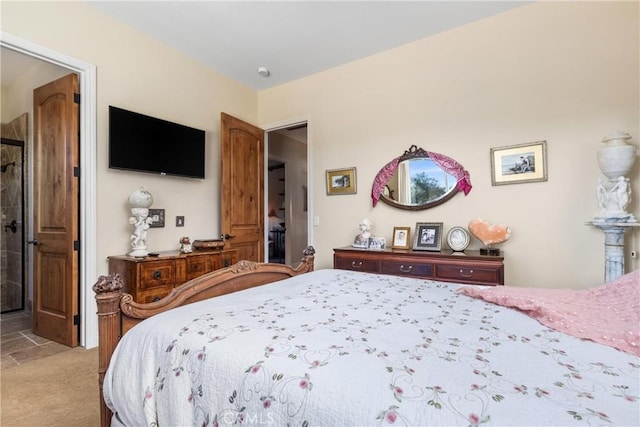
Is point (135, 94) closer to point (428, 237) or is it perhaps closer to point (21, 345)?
point (21, 345)

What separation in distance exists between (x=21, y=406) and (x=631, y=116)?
467 centimetres

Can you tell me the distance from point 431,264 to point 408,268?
0.70ft

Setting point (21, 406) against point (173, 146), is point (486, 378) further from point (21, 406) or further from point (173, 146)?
point (173, 146)

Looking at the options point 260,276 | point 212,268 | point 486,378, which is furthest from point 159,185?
point 486,378

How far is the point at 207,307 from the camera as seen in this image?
1.30 metres

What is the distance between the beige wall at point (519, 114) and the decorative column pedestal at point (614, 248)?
20cm

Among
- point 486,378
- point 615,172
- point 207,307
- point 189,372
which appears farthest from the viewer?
point 615,172

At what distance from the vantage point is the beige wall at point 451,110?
2.50 metres

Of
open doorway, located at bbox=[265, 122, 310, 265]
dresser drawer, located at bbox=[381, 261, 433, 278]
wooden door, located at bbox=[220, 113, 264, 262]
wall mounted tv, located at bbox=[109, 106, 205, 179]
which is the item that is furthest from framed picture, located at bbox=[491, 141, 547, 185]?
open doorway, located at bbox=[265, 122, 310, 265]

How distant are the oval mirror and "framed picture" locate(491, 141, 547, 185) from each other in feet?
0.90

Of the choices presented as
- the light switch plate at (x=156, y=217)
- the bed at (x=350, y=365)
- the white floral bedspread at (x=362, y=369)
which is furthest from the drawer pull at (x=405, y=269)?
the light switch plate at (x=156, y=217)

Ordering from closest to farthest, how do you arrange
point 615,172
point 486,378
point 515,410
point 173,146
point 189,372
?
1. point 515,410
2. point 486,378
3. point 189,372
4. point 615,172
5. point 173,146

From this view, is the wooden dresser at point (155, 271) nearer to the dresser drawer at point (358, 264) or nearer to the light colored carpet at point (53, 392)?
the light colored carpet at point (53, 392)

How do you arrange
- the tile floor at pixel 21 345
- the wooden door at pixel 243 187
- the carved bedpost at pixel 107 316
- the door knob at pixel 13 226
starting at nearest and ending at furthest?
the carved bedpost at pixel 107 316 < the tile floor at pixel 21 345 < the wooden door at pixel 243 187 < the door knob at pixel 13 226
